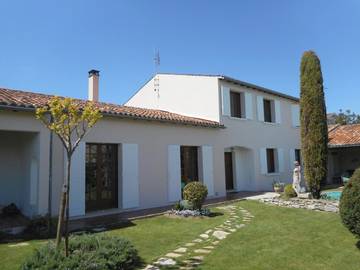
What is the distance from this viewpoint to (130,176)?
37.6ft

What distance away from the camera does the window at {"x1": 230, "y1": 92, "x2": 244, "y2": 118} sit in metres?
17.5

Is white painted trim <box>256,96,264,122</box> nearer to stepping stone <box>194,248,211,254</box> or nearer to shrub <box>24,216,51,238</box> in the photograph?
stepping stone <box>194,248,211,254</box>

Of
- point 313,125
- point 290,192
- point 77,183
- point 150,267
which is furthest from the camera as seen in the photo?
point 313,125

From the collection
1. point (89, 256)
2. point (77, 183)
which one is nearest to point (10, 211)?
point (77, 183)

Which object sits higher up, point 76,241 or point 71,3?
point 71,3

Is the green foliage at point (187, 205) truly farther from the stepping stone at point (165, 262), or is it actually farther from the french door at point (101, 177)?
the stepping stone at point (165, 262)

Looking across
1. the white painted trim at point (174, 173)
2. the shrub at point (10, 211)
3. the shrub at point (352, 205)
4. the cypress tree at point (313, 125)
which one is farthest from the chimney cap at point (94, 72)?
the shrub at point (352, 205)

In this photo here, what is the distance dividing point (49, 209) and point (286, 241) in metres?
6.50

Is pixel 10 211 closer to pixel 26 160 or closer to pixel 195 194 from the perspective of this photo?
pixel 26 160

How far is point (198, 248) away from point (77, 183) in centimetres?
505

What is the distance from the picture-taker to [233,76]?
55.2 feet

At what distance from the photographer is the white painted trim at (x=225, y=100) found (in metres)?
16.0

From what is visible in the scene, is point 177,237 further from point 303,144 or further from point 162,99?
point 162,99

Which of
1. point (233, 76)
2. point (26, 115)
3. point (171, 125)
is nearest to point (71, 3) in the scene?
point (26, 115)
